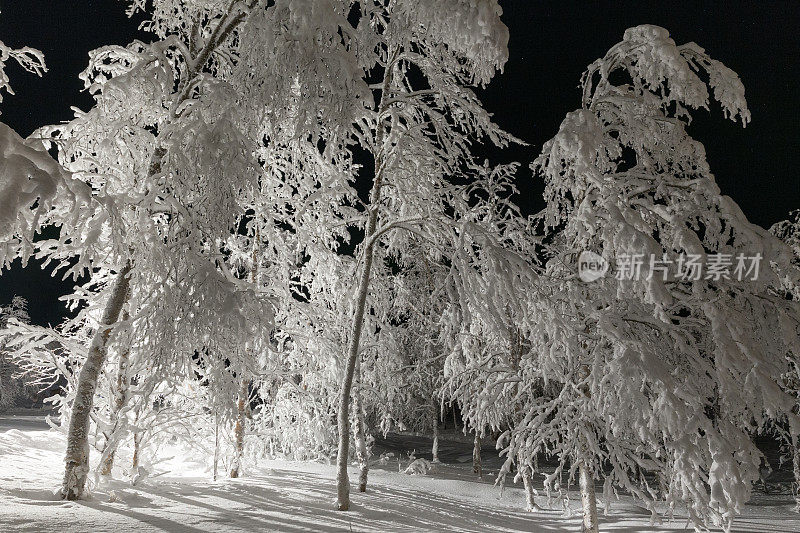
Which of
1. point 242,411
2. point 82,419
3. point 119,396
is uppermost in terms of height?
point 119,396

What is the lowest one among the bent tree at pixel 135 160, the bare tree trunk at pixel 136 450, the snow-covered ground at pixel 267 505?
the snow-covered ground at pixel 267 505

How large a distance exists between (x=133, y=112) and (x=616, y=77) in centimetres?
702

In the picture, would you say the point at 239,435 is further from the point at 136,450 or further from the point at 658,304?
the point at 658,304

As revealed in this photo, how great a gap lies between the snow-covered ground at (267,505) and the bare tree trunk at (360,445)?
0.40 meters

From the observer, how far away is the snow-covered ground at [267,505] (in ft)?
19.3

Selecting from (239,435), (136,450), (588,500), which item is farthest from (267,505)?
(588,500)

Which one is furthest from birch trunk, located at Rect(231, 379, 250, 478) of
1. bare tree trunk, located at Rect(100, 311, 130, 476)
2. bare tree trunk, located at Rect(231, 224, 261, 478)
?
bare tree trunk, located at Rect(100, 311, 130, 476)

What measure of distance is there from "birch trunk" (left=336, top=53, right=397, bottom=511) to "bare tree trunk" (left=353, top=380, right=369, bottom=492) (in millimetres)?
2091

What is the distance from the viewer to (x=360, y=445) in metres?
12.1

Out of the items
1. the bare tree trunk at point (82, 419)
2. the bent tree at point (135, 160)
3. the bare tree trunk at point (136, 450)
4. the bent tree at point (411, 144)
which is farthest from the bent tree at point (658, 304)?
the bare tree trunk at point (136, 450)

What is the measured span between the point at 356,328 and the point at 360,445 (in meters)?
4.31

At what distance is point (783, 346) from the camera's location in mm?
6887

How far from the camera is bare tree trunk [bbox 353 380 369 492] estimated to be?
11398 mm

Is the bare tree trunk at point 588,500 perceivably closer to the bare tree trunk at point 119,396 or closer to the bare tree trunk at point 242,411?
the bare tree trunk at point 242,411
